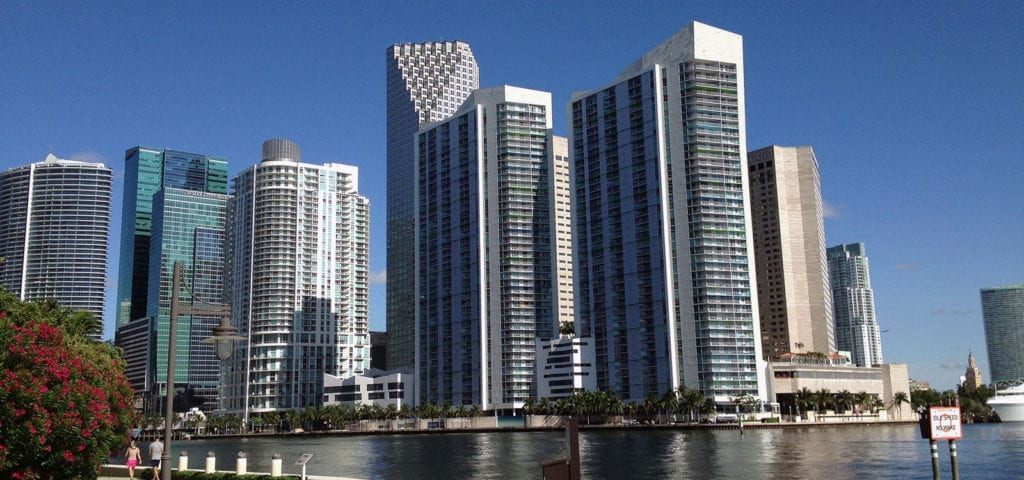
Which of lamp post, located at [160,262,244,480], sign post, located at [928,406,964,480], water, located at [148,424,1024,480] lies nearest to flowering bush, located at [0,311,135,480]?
lamp post, located at [160,262,244,480]

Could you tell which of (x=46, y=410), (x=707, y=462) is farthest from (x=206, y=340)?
(x=707, y=462)

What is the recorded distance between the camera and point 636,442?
166000 millimetres

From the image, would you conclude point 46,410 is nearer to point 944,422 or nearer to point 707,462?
point 944,422

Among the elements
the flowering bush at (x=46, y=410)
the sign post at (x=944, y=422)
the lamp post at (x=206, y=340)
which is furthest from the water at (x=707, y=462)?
the lamp post at (x=206, y=340)

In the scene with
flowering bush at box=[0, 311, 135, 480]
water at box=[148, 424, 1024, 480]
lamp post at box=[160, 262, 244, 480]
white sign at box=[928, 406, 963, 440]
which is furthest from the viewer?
water at box=[148, 424, 1024, 480]

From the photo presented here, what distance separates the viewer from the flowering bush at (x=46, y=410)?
117 ft

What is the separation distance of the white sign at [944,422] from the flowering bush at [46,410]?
3378cm

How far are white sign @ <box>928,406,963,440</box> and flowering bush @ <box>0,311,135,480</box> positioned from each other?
33777 millimetres

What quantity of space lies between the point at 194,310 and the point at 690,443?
13333 cm

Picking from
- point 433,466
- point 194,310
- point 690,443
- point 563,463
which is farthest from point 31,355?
point 690,443

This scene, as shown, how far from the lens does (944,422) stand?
35031mm

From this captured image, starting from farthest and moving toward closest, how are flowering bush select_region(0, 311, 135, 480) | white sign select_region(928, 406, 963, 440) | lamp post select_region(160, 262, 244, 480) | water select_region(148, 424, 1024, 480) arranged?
water select_region(148, 424, 1024, 480) → flowering bush select_region(0, 311, 135, 480) → lamp post select_region(160, 262, 244, 480) → white sign select_region(928, 406, 963, 440)

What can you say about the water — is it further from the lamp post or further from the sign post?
the lamp post

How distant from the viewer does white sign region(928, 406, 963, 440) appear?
3475 cm
